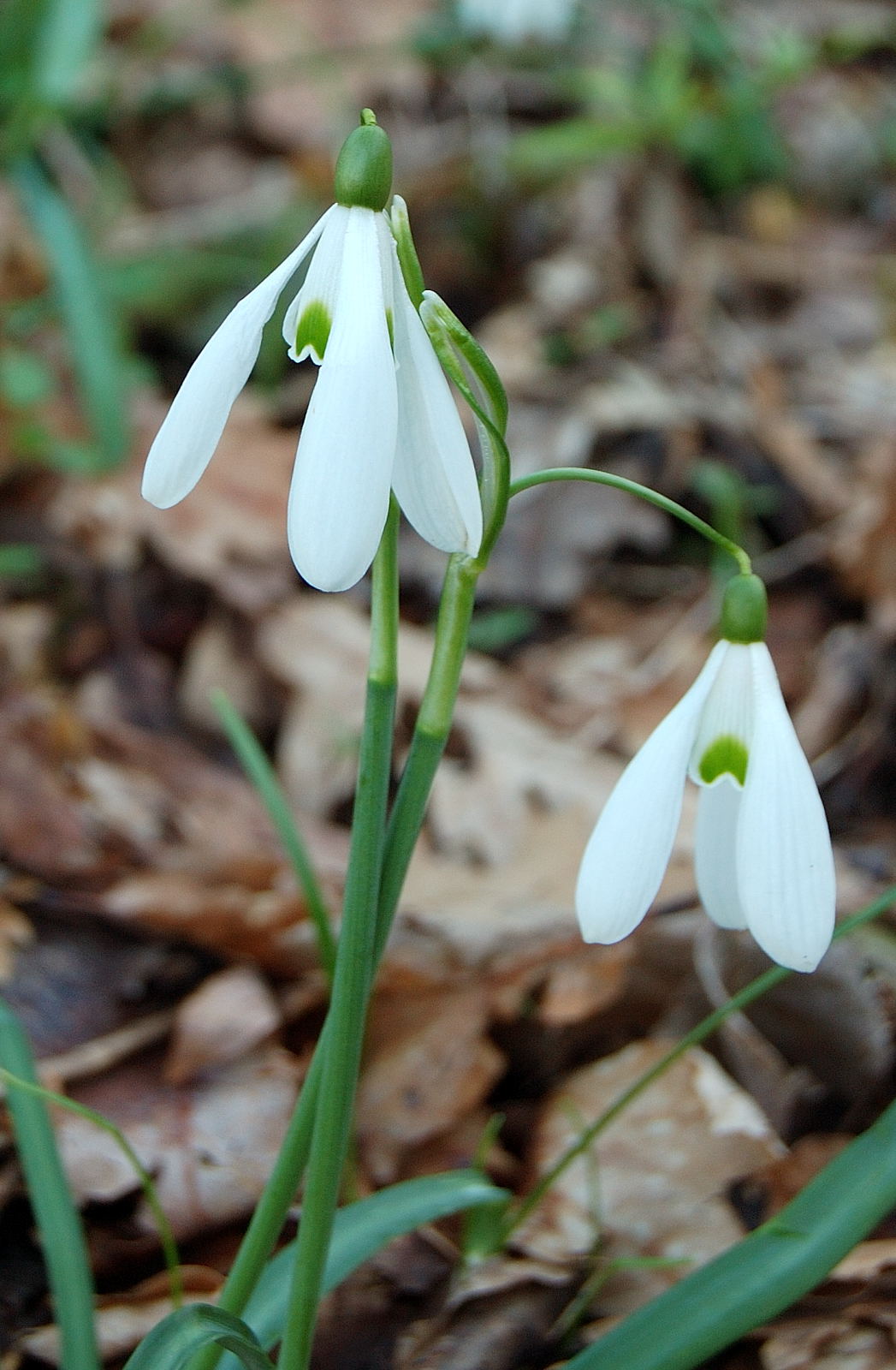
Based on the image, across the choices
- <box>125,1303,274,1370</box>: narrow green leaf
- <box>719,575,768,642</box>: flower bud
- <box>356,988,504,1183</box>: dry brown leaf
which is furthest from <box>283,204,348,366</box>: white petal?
<box>356,988,504,1183</box>: dry brown leaf

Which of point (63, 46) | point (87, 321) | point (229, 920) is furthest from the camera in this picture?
point (63, 46)

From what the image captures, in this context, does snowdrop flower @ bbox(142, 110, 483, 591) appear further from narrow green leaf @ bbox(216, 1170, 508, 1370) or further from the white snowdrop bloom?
the white snowdrop bloom

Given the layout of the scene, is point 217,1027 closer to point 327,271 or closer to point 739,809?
point 739,809

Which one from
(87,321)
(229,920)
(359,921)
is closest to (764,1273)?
(359,921)

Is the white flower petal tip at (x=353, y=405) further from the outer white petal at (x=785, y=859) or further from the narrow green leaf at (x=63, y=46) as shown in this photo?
the narrow green leaf at (x=63, y=46)

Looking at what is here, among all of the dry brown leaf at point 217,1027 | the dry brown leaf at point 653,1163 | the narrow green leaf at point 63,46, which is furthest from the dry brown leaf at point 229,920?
the narrow green leaf at point 63,46

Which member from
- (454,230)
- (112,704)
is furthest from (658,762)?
(454,230)
